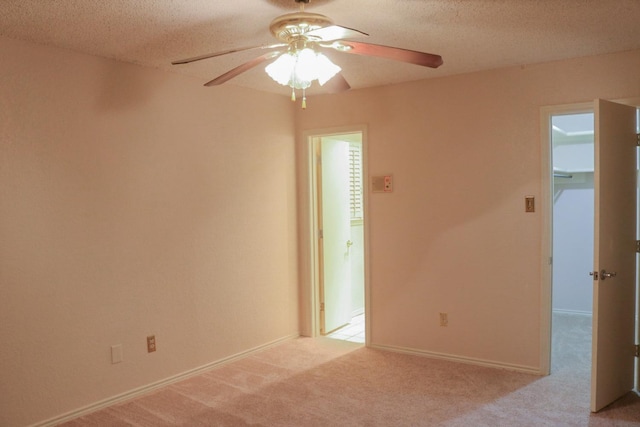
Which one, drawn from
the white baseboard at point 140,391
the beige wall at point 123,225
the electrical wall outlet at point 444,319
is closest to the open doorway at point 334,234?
the beige wall at point 123,225

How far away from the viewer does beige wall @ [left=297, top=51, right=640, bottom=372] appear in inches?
143

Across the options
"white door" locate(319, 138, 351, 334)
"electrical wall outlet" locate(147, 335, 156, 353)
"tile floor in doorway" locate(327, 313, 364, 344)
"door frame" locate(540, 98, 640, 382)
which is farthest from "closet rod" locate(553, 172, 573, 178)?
"electrical wall outlet" locate(147, 335, 156, 353)

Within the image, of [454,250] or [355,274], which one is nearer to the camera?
[454,250]

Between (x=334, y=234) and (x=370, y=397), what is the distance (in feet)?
6.51

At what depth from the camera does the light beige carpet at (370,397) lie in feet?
9.86

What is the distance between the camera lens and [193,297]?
3826 mm

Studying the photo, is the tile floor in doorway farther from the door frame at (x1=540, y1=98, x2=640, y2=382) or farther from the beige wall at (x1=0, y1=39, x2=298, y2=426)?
the door frame at (x1=540, y1=98, x2=640, y2=382)

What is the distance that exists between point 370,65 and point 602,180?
1682 millimetres

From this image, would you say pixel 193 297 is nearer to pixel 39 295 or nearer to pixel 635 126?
pixel 39 295

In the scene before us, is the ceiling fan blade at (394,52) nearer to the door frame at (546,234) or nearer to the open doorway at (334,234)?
the door frame at (546,234)

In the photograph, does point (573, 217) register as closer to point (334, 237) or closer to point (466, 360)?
point (466, 360)

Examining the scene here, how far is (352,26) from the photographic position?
9.03ft

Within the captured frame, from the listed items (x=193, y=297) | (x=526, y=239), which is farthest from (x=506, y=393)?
(x=193, y=297)

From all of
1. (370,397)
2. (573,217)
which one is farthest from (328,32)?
(573,217)
